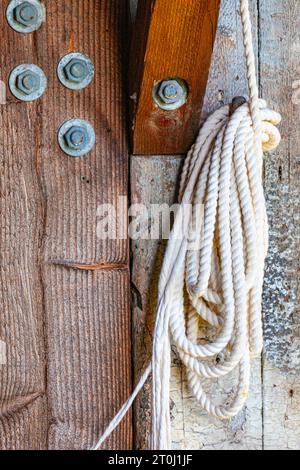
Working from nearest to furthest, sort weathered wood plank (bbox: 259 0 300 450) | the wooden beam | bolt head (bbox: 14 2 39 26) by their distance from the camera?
the wooden beam < bolt head (bbox: 14 2 39 26) < weathered wood plank (bbox: 259 0 300 450)

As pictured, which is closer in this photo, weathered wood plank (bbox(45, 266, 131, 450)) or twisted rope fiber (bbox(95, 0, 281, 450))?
twisted rope fiber (bbox(95, 0, 281, 450))

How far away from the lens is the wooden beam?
1.13 m

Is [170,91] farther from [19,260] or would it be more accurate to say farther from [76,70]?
[19,260]

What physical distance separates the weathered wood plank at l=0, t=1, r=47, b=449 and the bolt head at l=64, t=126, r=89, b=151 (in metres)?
0.06

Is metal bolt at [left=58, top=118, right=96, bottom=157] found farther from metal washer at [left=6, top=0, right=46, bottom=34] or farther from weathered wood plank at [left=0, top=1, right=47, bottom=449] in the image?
Answer: metal washer at [left=6, top=0, right=46, bottom=34]

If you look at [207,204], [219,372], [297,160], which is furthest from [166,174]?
[219,372]

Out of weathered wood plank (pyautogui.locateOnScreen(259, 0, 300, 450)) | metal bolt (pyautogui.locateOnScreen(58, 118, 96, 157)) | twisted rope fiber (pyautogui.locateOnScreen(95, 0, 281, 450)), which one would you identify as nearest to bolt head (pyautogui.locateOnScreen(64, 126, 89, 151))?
metal bolt (pyautogui.locateOnScreen(58, 118, 96, 157))

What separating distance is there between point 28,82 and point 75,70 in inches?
3.6

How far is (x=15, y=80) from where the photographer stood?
1.29m

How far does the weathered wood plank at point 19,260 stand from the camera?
4.23ft

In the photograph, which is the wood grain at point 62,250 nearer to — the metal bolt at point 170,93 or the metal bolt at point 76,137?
the metal bolt at point 76,137

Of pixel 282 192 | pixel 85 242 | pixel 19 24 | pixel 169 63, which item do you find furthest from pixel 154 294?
pixel 19 24

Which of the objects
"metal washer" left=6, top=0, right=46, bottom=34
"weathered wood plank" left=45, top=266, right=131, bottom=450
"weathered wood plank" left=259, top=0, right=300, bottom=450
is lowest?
"weathered wood plank" left=45, top=266, right=131, bottom=450

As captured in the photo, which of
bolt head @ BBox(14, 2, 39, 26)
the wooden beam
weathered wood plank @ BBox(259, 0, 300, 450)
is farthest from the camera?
weathered wood plank @ BBox(259, 0, 300, 450)
